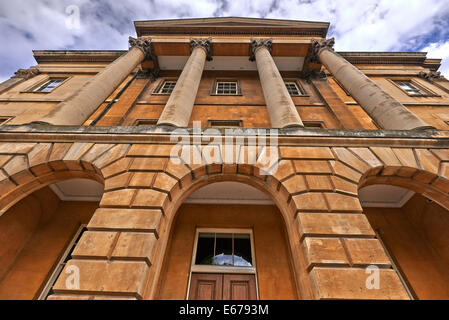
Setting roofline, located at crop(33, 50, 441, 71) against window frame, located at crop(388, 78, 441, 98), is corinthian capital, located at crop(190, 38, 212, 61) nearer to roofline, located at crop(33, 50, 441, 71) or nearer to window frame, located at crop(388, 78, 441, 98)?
roofline, located at crop(33, 50, 441, 71)

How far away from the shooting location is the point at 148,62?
1366cm

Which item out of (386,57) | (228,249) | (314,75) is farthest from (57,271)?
(386,57)

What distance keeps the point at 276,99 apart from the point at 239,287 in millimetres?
6751

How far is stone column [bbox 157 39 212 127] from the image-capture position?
696cm

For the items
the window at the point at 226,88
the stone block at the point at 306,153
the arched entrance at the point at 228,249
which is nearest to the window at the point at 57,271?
the arched entrance at the point at 228,249

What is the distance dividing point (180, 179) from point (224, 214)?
314 cm

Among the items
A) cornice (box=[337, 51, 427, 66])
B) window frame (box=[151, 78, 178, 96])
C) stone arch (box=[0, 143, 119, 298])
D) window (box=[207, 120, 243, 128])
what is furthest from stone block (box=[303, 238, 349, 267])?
cornice (box=[337, 51, 427, 66])

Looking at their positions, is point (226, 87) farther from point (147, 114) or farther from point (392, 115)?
point (392, 115)

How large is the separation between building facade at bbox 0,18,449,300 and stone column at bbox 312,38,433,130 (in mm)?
58

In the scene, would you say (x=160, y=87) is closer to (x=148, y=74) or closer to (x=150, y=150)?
(x=148, y=74)

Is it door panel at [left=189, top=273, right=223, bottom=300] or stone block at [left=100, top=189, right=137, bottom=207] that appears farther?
door panel at [left=189, top=273, right=223, bottom=300]

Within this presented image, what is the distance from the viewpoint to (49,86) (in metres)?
14.0
